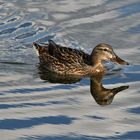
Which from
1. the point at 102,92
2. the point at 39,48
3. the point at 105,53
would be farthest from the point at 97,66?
the point at 102,92

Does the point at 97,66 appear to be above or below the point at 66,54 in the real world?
below

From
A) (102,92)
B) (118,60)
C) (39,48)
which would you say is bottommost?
(102,92)

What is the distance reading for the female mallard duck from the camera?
1783 centimetres

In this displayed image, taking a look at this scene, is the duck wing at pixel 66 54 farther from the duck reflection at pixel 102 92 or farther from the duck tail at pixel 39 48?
the duck reflection at pixel 102 92

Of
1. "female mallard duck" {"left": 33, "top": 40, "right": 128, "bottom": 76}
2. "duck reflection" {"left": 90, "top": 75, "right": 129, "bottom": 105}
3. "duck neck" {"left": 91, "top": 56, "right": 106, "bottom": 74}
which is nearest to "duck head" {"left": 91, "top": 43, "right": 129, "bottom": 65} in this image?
"female mallard duck" {"left": 33, "top": 40, "right": 128, "bottom": 76}

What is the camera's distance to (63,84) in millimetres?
16562

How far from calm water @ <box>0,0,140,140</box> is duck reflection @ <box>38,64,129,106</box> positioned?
5.6 inches

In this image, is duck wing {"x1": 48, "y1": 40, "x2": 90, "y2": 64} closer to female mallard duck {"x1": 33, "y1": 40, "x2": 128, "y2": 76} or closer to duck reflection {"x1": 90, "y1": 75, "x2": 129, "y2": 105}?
female mallard duck {"x1": 33, "y1": 40, "x2": 128, "y2": 76}

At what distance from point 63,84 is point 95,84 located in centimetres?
75

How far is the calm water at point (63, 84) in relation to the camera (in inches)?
529

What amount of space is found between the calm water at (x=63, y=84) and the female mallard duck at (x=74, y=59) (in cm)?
37

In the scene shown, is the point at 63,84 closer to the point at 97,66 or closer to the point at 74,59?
the point at 74,59

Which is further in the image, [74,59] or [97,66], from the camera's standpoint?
[97,66]

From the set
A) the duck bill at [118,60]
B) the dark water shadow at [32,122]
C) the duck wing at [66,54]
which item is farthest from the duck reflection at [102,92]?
the dark water shadow at [32,122]
